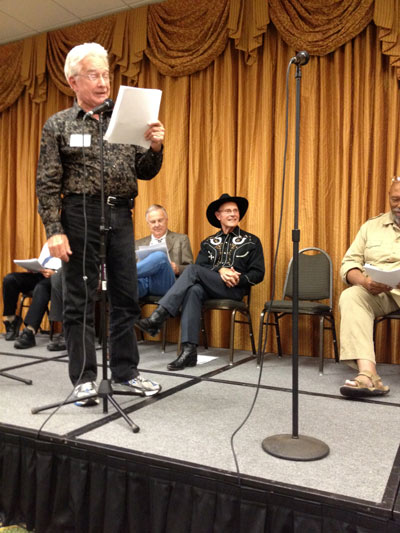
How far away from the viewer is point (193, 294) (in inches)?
117

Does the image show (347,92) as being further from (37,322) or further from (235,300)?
(37,322)

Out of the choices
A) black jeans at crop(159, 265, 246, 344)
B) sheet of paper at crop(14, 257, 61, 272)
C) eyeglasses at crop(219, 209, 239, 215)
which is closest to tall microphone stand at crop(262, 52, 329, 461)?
black jeans at crop(159, 265, 246, 344)

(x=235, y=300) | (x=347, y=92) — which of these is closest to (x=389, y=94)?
(x=347, y=92)

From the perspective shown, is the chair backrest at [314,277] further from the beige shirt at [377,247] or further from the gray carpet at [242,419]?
the gray carpet at [242,419]

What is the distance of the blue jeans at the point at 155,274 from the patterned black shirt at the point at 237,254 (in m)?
0.24

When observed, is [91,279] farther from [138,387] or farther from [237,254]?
[237,254]

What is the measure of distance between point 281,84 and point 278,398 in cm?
234

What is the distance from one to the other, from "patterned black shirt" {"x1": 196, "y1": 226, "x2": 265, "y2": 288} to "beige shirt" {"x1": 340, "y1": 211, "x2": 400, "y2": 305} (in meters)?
0.64

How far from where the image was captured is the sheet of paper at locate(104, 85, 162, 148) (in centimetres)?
159

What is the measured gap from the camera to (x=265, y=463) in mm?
1381

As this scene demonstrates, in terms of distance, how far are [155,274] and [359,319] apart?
59.1 inches

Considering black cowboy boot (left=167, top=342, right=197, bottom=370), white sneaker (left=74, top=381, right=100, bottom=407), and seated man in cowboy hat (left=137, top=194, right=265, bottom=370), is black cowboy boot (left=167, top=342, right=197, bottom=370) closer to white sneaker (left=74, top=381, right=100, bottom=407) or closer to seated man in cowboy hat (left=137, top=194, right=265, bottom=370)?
seated man in cowboy hat (left=137, top=194, right=265, bottom=370)

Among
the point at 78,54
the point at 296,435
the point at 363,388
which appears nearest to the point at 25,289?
the point at 78,54

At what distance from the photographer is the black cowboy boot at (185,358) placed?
2.78m
